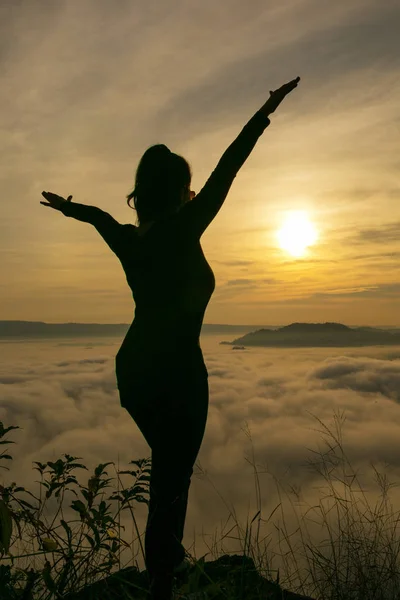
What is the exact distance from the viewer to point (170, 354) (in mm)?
2686

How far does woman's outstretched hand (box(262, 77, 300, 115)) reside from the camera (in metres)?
3.10

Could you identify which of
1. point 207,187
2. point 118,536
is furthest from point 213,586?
point 207,187

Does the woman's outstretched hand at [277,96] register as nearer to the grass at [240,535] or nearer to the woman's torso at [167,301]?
the woman's torso at [167,301]

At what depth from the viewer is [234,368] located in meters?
128

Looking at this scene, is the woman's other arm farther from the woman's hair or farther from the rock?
the rock

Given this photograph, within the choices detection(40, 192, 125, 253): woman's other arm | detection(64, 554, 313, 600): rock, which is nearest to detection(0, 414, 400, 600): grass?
detection(64, 554, 313, 600): rock

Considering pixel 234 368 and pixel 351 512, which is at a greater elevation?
pixel 351 512

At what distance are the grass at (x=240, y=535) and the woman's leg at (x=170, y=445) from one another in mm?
134

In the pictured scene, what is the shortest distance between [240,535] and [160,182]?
2240 mm

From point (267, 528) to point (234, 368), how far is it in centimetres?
12566

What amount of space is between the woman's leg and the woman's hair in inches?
35.2

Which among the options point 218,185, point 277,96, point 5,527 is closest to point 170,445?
point 5,527

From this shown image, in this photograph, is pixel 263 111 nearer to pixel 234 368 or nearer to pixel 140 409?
pixel 140 409

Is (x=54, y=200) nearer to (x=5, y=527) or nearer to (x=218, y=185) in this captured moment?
(x=218, y=185)
